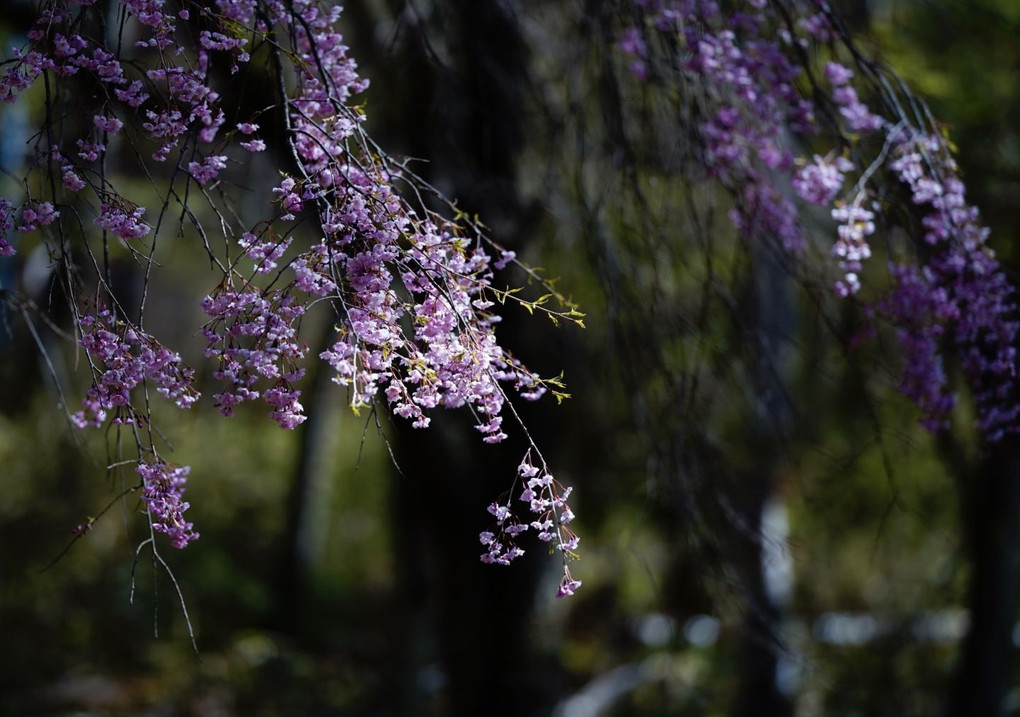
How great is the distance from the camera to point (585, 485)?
851 cm

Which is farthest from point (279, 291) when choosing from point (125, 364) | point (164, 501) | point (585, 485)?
point (585, 485)

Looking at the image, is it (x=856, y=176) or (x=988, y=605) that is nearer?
(x=856, y=176)

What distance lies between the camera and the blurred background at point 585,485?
132 inches

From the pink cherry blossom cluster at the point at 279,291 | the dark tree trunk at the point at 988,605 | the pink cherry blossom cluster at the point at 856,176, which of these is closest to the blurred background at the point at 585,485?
the dark tree trunk at the point at 988,605

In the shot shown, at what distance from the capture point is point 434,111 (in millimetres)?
3684

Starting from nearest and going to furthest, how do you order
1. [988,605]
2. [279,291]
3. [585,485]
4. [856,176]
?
1. [279,291]
2. [856,176]
3. [988,605]
4. [585,485]

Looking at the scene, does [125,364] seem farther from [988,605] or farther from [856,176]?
[988,605]

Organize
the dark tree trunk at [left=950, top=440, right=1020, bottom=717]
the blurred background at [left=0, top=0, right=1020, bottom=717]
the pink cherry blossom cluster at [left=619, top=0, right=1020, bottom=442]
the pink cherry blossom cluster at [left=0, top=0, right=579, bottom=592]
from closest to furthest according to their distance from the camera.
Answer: the pink cherry blossom cluster at [left=0, top=0, right=579, bottom=592], the pink cherry blossom cluster at [left=619, top=0, right=1020, bottom=442], the blurred background at [left=0, top=0, right=1020, bottom=717], the dark tree trunk at [left=950, top=440, right=1020, bottom=717]

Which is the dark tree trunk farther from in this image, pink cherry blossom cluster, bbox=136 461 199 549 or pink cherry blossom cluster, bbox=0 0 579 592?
pink cherry blossom cluster, bbox=136 461 199 549

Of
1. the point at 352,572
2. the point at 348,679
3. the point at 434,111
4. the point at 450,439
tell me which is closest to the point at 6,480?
the point at 348,679

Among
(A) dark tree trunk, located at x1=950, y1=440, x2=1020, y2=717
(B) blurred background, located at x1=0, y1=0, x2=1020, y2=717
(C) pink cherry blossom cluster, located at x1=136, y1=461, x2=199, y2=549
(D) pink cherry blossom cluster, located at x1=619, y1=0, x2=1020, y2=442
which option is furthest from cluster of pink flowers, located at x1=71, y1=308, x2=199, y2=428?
(A) dark tree trunk, located at x1=950, y1=440, x2=1020, y2=717

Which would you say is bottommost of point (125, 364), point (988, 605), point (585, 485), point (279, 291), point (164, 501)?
point (585, 485)

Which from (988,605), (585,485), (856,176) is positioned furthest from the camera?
(585,485)

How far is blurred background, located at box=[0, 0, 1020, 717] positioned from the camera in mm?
3363
